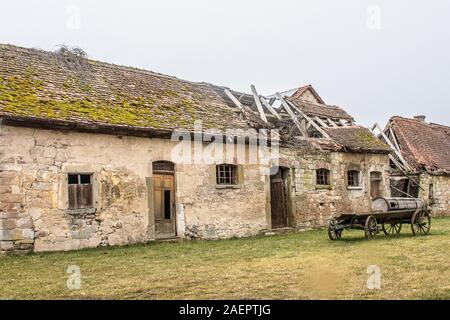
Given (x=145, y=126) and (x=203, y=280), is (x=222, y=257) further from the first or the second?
(x=145, y=126)

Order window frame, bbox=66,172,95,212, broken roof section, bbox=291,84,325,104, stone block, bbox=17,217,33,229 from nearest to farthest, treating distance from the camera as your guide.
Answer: stone block, bbox=17,217,33,229
window frame, bbox=66,172,95,212
broken roof section, bbox=291,84,325,104

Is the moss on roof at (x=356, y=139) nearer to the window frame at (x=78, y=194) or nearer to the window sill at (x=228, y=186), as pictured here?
the window sill at (x=228, y=186)

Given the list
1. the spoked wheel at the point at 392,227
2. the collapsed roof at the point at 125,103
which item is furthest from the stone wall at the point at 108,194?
the spoked wheel at the point at 392,227

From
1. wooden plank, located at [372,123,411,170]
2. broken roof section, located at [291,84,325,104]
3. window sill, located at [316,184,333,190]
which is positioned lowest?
window sill, located at [316,184,333,190]

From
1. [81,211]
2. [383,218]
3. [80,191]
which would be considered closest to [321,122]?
[383,218]

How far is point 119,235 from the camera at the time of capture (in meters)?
12.7

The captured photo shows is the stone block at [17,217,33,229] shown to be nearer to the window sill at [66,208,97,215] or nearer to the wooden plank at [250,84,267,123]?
the window sill at [66,208,97,215]

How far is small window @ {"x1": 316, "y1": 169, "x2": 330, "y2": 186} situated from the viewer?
18578 mm

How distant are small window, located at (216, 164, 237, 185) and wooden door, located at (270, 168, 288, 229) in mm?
1969

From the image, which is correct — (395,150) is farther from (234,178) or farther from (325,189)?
(234,178)

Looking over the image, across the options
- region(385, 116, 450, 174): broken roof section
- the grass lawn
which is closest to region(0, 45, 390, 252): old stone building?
the grass lawn

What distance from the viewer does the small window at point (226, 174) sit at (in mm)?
15359
